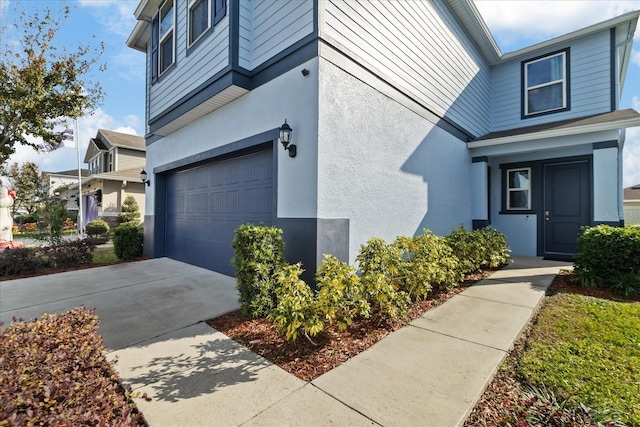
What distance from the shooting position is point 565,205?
7.72 m

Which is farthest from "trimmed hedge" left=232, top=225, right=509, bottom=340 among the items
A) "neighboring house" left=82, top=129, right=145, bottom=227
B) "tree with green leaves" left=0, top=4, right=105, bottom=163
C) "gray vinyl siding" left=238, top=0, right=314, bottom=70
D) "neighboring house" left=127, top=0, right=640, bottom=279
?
"neighboring house" left=82, top=129, right=145, bottom=227

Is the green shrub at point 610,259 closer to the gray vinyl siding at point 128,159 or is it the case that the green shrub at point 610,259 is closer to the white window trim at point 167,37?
the white window trim at point 167,37

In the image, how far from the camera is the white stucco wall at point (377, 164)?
4332 millimetres

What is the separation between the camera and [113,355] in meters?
2.94

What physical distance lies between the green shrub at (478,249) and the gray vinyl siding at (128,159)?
20.2 m

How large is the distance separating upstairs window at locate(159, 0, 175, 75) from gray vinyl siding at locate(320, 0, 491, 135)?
4.65 m

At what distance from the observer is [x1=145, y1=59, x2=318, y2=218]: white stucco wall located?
4.23m

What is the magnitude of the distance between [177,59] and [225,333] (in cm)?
622

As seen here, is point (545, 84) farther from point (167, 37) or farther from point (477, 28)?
point (167, 37)

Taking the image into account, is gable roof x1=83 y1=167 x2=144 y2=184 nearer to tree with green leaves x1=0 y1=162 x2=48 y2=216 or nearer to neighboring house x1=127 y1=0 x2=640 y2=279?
neighboring house x1=127 y1=0 x2=640 y2=279

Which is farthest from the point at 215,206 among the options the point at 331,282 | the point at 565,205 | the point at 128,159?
the point at 128,159

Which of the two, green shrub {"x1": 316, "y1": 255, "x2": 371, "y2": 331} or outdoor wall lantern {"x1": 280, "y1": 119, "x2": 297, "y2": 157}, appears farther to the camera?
outdoor wall lantern {"x1": 280, "y1": 119, "x2": 297, "y2": 157}

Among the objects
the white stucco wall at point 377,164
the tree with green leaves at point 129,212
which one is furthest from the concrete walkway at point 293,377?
the tree with green leaves at point 129,212

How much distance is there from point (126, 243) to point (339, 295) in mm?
7864
